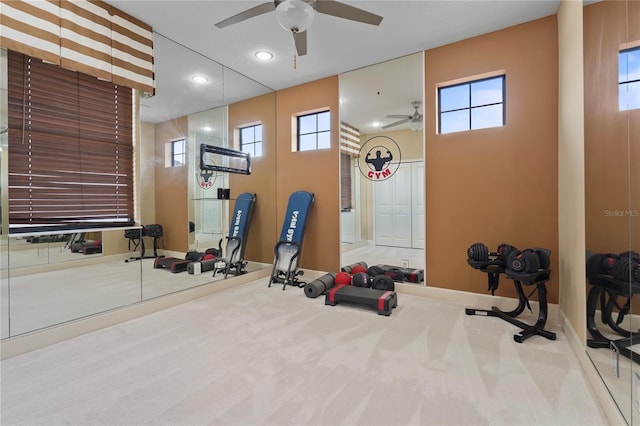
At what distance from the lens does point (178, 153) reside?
3.99 meters

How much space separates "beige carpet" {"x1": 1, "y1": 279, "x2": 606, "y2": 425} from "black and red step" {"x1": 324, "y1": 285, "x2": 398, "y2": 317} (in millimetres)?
166

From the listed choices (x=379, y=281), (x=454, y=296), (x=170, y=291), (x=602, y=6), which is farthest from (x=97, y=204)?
(x=602, y=6)

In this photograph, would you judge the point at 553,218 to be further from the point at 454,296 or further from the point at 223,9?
the point at 223,9

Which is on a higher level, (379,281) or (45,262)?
(45,262)

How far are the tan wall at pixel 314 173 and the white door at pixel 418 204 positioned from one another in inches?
47.5

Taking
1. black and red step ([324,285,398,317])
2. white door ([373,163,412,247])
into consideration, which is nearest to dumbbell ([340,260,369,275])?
white door ([373,163,412,247])

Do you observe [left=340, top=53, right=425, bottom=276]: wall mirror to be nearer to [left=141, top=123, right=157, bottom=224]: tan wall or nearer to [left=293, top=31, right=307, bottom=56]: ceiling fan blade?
[left=293, top=31, right=307, bottom=56]: ceiling fan blade

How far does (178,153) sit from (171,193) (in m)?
0.58

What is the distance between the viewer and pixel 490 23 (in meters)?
3.32

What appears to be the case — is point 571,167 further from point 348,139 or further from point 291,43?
point 291,43

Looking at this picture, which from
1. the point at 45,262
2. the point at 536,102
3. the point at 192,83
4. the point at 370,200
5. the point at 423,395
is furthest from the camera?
the point at 370,200

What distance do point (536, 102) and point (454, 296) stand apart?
2.52 meters

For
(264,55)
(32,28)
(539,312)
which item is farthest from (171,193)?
(539,312)

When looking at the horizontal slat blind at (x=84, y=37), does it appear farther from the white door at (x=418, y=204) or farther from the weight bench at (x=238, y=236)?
the white door at (x=418, y=204)
